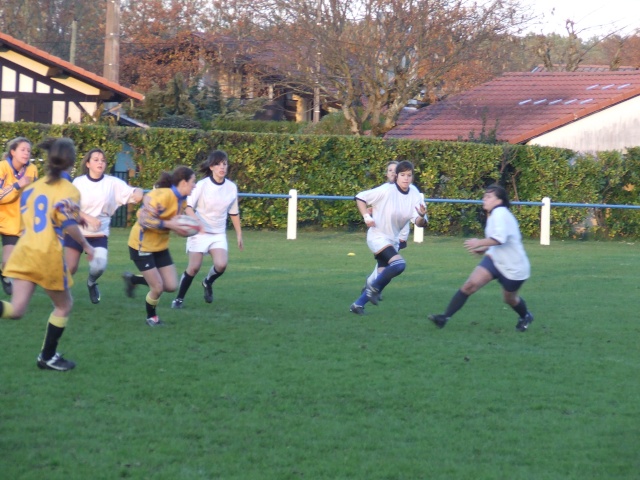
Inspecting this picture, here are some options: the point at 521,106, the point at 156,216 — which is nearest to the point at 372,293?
the point at 156,216

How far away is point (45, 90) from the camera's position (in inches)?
1139

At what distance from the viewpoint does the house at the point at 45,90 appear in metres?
28.5

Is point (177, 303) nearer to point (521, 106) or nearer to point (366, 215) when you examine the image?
point (366, 215)

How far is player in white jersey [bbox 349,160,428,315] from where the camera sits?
34.2 feet

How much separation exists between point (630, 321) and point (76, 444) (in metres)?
7.17

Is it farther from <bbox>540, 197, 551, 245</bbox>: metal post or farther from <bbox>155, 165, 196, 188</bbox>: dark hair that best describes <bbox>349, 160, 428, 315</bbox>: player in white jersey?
<bbox>540, 197, 551, 245</bbox>: metal post

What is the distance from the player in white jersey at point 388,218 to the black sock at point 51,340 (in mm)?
4265

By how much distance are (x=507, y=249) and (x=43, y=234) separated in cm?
475

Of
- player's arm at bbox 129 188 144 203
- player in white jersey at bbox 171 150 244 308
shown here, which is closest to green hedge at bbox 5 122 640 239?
player in white jersey at bbox 171 150 244 308

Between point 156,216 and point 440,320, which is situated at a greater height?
point 156,216

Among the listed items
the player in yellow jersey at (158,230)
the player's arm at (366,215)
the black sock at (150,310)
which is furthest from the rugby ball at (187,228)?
the player's arm at (366,215)

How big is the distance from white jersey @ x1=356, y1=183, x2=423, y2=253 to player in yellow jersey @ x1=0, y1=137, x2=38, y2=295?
3637mm

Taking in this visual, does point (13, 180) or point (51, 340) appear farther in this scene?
point (13, 180)

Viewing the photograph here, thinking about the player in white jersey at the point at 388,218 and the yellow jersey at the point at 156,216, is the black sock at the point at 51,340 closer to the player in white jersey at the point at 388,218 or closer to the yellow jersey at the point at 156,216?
the yellow jersey at the point at 156,216
